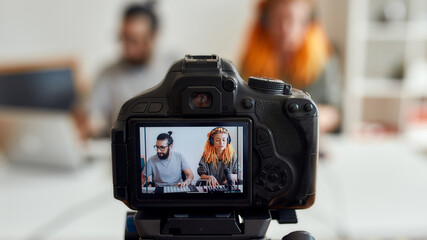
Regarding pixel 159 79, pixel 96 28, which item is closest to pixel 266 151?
pixel 159 79

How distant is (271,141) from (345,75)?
89.5 inches

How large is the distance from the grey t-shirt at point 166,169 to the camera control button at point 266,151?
10cm

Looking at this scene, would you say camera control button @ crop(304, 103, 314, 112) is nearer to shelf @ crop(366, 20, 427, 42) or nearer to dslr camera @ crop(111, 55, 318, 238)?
dslr camera @ crop(111, 55, 318, 238)

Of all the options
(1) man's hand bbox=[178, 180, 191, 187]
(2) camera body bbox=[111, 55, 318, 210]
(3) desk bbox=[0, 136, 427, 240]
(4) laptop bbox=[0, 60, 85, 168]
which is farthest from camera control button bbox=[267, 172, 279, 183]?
(4) laptop bbox=[0, 60, 85, 168]

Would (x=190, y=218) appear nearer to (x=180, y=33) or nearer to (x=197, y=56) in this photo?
(x=197, y=56)

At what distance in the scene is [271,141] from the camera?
54 cm

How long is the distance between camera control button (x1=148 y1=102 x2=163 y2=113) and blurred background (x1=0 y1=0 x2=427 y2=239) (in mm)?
257

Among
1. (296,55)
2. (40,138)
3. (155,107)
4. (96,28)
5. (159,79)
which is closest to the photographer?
(155,107)

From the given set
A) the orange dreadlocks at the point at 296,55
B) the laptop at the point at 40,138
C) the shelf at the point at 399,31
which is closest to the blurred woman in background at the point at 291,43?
the orange dreadlocks at the point at 296,55

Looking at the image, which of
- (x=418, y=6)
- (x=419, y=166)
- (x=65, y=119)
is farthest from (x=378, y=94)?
(x=65, y=119)

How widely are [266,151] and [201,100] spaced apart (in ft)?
0.34

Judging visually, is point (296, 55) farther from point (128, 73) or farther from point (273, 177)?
point (273, 177)

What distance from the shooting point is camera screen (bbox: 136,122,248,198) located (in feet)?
1.71

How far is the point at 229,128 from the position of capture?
52cm
